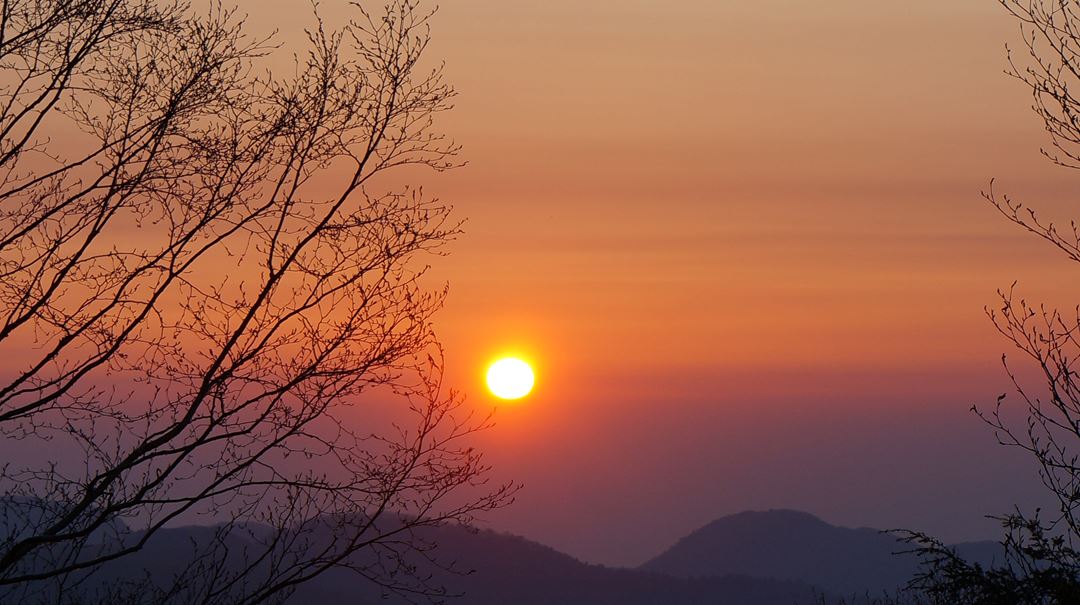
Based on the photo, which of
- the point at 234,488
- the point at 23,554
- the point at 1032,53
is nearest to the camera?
the point at 23,554

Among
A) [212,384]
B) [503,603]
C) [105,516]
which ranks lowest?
[105,516]

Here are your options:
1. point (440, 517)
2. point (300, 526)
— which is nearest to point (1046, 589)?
point (440, 517)

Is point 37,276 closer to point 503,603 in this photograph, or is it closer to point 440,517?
point 440,517

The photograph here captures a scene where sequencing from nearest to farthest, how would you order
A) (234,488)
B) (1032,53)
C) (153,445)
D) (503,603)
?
(153,445)
(234,488)
(1032,53)
(503,603)

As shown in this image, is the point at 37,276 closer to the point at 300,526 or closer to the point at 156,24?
the point at 156,24

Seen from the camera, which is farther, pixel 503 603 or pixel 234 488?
pixel 503 603

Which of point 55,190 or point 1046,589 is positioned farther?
point 1046,589

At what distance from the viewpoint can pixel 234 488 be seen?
10.3 metres

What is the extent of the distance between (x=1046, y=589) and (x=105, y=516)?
30.2 feet

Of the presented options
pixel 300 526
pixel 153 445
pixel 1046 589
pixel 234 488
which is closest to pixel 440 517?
pixel 300 526

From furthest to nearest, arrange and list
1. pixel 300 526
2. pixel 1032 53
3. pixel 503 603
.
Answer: pixel 503 603 → pixel 1032 53 → pixel 300 526

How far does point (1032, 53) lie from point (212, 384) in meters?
8.44

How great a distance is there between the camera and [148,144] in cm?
993

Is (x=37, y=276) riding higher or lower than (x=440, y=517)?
higher
